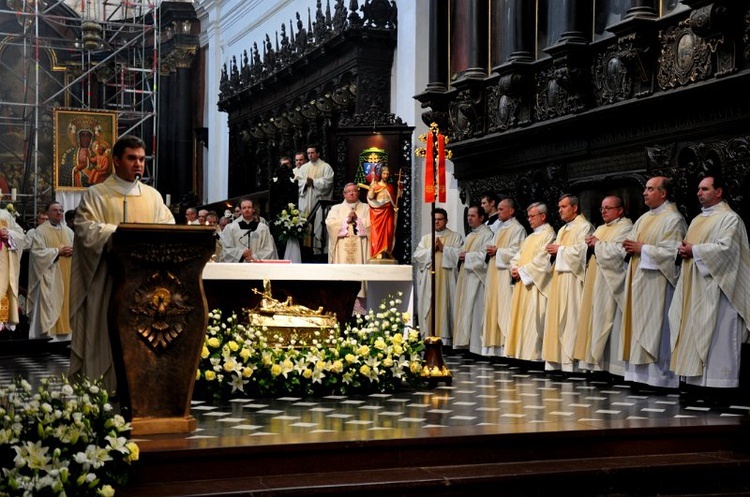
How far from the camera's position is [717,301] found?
913cm

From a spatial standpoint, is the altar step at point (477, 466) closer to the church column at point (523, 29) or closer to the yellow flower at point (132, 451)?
the yellow flower at point (132, 451)

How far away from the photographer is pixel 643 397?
923cm

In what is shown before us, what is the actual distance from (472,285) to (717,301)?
4616 mm

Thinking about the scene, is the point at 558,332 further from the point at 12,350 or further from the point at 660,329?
the point at 12,350

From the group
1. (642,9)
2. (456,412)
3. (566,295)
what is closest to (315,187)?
(566,295)

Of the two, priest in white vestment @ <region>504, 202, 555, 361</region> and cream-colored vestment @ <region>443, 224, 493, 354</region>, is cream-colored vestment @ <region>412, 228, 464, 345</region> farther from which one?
priest in white vestment @ <region>504, 202, 555, 361</region>

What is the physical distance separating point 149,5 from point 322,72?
794 cm

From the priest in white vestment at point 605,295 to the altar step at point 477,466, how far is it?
334 cm

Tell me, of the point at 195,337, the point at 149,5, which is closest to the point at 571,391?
the point at 195,337

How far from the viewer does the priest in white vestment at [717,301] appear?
29.8ft

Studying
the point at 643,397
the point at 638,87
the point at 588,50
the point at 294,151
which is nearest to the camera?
the point at 643,397

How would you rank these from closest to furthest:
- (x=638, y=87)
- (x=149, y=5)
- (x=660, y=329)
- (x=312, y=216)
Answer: (x=660, y=329)
(x=638, y=87)
(x=312, y=216)
(x=149, y=5)

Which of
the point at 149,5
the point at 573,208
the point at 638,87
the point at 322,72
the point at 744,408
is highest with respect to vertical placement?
the point at 149,5

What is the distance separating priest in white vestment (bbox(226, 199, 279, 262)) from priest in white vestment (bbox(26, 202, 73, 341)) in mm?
2133
